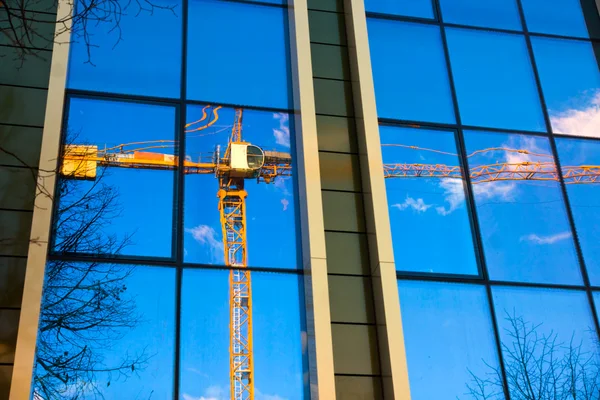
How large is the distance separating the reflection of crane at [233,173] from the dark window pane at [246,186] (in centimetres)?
1

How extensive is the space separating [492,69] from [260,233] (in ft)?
11.2

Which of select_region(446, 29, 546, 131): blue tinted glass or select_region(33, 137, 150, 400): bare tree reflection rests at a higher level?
select_region(446, 29, 546, 131): blue tinted glass

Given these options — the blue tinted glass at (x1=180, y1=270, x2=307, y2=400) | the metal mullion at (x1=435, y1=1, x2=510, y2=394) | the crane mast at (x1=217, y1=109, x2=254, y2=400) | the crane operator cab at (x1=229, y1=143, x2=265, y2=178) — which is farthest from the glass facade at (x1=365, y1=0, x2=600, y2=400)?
the crane mast at (x1=217, y1=109, x2=254, y2=400)

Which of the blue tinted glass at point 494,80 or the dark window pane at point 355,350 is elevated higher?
the blue tinted glass at point 494,80

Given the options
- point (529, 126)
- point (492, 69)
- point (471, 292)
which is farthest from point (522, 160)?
point (471, 292)

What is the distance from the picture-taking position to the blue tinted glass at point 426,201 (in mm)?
7602

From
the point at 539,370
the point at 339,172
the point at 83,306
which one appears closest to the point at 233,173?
the point at 339,172

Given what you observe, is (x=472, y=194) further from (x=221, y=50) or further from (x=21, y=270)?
→ (x=21, y=270)

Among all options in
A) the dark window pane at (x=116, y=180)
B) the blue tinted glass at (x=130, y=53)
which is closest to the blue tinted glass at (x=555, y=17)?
the blue tinted glass at (x=130, y=53)

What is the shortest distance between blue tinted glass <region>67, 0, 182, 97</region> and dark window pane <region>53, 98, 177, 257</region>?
23 centimetres

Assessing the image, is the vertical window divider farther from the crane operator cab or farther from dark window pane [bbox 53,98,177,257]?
the crane operator cab

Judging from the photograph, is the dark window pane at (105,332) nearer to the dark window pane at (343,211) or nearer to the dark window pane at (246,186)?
the dark window pane at (246,186)

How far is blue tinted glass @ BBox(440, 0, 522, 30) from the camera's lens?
9.19m

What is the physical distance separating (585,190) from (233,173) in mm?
3642
